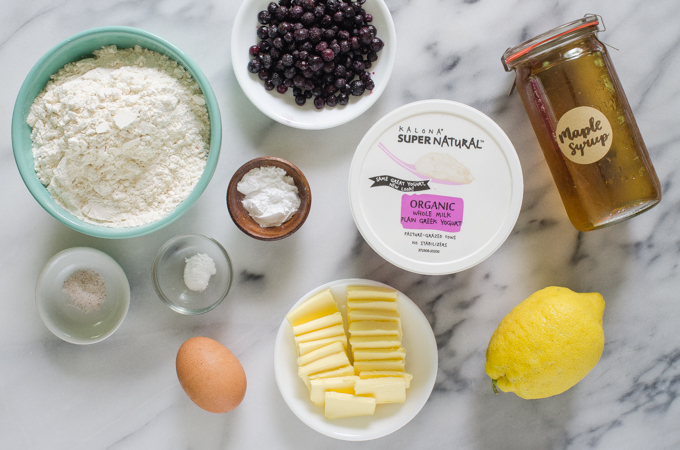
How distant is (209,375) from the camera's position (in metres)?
0.96

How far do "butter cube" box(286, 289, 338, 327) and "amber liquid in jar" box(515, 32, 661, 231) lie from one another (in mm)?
592

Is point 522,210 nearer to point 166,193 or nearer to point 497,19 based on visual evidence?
point 497,19

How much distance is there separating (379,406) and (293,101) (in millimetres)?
744

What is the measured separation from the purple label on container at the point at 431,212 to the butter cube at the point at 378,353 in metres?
0.29

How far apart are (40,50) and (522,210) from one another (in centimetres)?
124

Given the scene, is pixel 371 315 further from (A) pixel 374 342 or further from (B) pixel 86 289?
(B) pixel 86 289

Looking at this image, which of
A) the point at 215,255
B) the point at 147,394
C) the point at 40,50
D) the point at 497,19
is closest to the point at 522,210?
the point at 497,19

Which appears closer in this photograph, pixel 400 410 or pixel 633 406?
pixel 400 410

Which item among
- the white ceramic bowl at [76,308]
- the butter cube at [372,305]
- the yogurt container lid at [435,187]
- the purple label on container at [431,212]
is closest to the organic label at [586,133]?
the yogurt container lid at [435,187]

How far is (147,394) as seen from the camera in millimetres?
1140

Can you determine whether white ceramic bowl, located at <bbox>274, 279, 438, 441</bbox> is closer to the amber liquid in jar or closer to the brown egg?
the brown egg

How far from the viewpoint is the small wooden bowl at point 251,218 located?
1.00 metres

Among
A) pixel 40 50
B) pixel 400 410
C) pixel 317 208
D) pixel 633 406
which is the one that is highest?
pixel 40 50

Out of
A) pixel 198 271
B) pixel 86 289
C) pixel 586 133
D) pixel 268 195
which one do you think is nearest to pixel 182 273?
pixel 198 271
